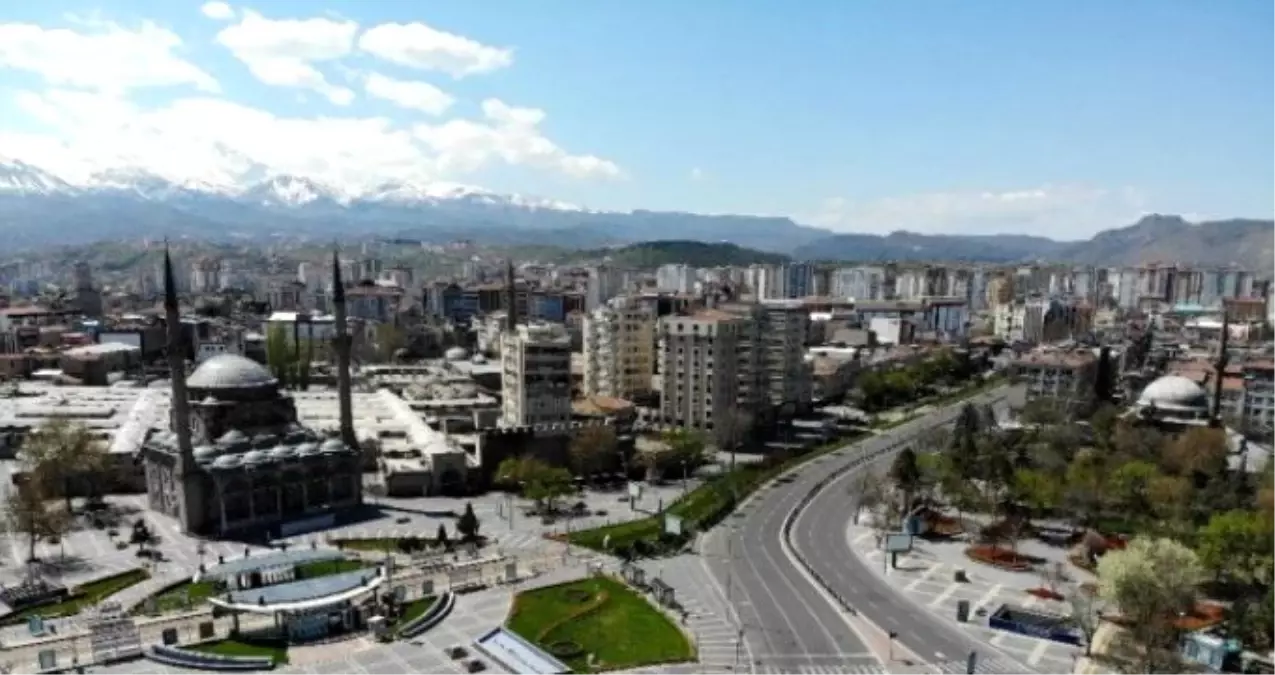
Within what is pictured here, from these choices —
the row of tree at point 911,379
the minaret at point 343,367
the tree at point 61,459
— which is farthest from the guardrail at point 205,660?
the row of tree at point 911,379

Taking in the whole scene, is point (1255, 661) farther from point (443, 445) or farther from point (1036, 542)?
point (443, 445)

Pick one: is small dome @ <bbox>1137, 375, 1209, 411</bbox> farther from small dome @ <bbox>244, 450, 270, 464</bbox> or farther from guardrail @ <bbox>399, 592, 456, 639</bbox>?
small dome @ <bbox>244, 450, 270, 464</bbox>

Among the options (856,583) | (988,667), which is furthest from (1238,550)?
(856,583)

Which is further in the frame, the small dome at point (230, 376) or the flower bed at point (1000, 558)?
the small dome at point (230, 376)

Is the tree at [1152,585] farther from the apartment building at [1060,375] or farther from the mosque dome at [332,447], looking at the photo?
the apartment building at [1060,375]

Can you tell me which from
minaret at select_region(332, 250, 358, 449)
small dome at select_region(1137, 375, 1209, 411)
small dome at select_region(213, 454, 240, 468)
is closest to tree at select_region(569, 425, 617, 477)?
minaret at select_region(332, 250, 358, 449)
